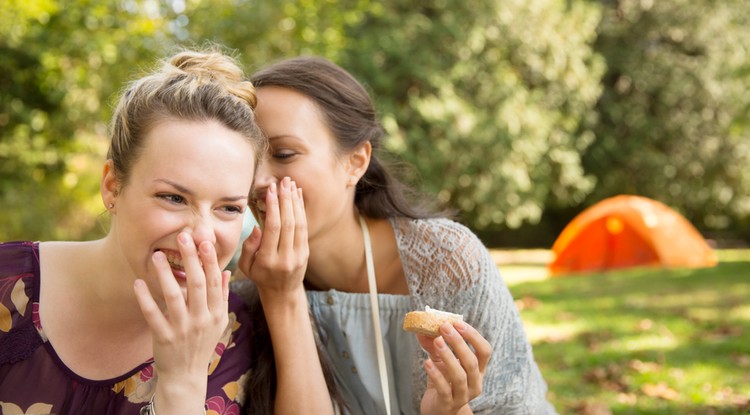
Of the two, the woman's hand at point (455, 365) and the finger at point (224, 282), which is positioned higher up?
the finger at point (224, 282)

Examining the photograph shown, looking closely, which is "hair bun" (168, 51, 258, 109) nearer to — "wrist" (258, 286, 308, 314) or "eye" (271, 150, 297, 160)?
"eye" (271, 150, 297, 160)

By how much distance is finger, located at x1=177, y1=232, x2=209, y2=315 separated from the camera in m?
2.39

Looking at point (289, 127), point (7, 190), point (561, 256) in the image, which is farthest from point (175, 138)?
point (561, 256)

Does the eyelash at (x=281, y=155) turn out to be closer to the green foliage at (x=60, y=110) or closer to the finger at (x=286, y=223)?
the finger at (x=286, y=223)

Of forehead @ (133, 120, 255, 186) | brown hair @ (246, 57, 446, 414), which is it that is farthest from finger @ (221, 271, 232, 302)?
brown hair @ (246, 57, 446, 414)

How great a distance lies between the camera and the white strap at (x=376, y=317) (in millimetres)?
3281

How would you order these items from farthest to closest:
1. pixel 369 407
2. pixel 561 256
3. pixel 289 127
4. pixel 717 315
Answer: pixel 561 256, pixel 717 315, pixel 369 407, pixel 289 127

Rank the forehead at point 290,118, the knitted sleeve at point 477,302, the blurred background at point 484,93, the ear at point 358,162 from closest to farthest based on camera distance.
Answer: the forehead at point 290,118 → the knitted sleeve at point 477,302 → the ear at point 358,162 → the blurred background at point 484,93

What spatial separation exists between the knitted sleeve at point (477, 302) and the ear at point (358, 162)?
1.20 ft

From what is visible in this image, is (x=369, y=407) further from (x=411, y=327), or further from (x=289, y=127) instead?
(x=289, y=127)

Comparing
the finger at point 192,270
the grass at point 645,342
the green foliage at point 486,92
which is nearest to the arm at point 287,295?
the finger at point 192,270

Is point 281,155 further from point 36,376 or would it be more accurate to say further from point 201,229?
point 36,376

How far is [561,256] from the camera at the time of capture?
18.5m

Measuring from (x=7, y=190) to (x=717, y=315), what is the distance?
13.6 meters
